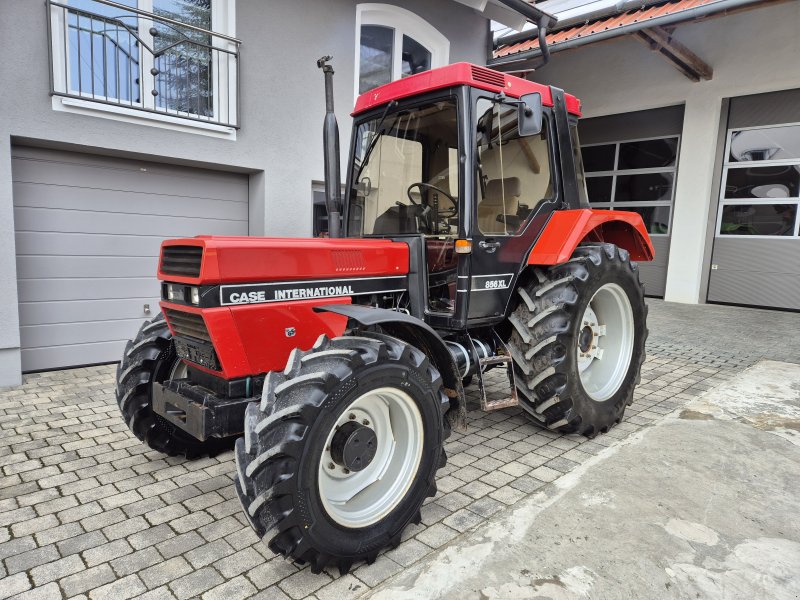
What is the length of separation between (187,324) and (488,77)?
2.09 metres

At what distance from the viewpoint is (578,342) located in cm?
351


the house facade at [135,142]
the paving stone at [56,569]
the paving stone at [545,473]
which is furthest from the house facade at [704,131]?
the paving stone at [56,569]

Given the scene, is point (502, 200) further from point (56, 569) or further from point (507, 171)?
point (56, 569)

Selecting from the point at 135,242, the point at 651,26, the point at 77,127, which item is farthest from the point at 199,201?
the point at 651,26

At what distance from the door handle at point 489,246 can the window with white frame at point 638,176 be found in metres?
6.96

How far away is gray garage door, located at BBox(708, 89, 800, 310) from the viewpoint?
8375 mm

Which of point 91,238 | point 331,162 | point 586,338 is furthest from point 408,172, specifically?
point 91,238

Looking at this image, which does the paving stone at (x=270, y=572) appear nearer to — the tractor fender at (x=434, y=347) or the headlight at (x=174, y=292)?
the tractor fender at (x=434, y=347)

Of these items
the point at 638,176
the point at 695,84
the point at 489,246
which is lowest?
the point at 489,246

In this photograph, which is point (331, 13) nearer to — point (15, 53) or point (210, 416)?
point (15, 53)

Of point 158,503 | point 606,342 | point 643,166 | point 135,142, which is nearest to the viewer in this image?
point 158,503

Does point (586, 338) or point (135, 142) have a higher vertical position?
point (135, 142)

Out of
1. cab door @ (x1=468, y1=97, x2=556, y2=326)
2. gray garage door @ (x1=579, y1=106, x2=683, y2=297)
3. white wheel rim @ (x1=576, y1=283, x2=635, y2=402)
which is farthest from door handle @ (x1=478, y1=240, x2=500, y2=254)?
gray garage door @ (x1=579, y1=106, x2=683, y2=297)

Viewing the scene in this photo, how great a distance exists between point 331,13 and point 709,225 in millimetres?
6909
